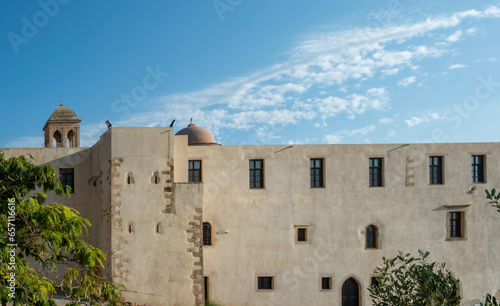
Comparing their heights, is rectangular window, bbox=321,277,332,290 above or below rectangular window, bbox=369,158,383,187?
below

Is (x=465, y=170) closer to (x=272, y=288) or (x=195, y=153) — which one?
(x=272, y=288)

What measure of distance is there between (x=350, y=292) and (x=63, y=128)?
16.3m

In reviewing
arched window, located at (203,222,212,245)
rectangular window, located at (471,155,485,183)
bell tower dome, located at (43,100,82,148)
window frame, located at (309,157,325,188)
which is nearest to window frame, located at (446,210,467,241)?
rectangular window, located at (471,155,485,183)

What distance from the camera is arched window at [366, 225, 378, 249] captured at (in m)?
18.6

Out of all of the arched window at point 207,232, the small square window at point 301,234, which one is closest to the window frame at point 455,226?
the small square window at point 301,234

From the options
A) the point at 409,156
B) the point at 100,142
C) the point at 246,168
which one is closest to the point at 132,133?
the point at 100,142

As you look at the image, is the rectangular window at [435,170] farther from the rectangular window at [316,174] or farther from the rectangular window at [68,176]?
the rectangular window at [68,176]

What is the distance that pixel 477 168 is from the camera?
19.3 meters

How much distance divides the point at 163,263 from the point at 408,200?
10.3 metres

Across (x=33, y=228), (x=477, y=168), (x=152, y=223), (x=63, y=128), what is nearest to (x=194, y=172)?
(x=152, y=223)

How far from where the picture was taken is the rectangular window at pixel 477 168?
19266mm

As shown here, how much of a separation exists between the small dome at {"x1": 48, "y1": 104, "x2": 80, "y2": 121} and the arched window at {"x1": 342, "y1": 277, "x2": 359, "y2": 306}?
15718mm

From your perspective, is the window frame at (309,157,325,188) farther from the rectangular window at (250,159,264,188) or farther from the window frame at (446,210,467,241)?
the window frame at (446,210,467,241)

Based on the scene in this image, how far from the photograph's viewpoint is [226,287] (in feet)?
58.3
